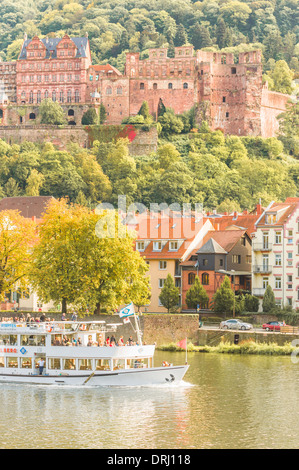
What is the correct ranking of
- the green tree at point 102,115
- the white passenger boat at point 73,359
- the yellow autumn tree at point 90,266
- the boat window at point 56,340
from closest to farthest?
the white passenger boat at point 73,359 → the boat window at point 56,340 → the yellow autumn tree at point 90,266 → the green tree at point 102,115

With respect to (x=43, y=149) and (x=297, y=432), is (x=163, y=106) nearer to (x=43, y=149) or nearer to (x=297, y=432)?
(x=43, y=149)

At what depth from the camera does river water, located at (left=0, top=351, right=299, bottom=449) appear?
150 ft

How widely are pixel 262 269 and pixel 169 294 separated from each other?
7.32 metres

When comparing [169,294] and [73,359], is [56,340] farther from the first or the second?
[169,294]

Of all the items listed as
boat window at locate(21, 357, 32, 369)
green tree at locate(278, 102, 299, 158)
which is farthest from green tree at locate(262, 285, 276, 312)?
green tree at locate(278, 102, 299, 158)

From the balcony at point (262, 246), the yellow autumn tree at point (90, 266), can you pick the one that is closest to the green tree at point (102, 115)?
the balcony at point (262, 246)

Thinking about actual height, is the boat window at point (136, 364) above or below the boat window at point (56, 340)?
below

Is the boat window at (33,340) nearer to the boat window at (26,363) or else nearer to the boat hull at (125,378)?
the boat window at (26,363)

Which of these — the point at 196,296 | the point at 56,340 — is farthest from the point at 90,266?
the point at 56,340

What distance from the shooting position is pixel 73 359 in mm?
59688

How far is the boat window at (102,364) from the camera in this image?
193ft

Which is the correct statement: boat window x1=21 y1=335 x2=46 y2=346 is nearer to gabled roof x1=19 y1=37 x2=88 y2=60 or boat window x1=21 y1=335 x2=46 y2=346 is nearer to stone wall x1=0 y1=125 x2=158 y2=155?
stone wall x1=0 y1=125 x2=158 y2=155

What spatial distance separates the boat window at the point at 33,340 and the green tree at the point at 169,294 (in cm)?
2282
